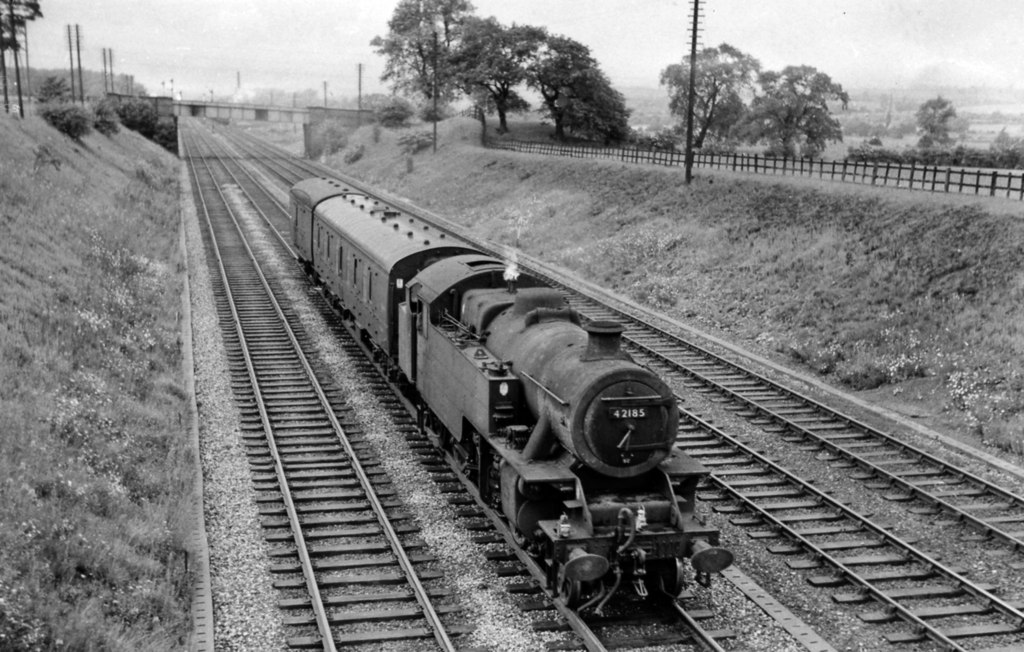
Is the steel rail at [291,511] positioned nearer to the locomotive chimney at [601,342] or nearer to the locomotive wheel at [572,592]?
the locomotive wheel at [572,592]

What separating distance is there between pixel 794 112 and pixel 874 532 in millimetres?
41947

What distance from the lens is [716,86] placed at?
56.3 metres

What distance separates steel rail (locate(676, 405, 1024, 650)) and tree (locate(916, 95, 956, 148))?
48343 mm

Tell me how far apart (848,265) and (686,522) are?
16395mm

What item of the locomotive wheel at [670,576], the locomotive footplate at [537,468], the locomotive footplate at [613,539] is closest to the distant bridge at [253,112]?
the locomotive footplate at [537,468]

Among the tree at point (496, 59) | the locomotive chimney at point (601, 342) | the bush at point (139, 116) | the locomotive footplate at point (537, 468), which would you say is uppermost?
the tree at point (496, 59)

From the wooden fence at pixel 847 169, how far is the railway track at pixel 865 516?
1202 centimetres

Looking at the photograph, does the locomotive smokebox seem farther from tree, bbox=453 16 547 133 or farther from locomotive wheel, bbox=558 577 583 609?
tree, bbox=453 16 547 133

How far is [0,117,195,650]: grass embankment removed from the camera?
966cm

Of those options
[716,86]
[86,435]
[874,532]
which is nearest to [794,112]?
[716,86]

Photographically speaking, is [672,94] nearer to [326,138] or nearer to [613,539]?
[326,138]

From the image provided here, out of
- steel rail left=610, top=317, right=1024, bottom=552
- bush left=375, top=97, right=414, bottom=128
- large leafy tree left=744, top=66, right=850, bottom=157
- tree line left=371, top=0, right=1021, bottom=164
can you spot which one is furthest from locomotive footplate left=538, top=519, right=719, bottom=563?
bush left=375, top=97, right=414, bottom=128

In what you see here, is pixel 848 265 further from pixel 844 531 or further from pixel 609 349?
pixel 609 349

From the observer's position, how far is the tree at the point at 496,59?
6116 centimetres
